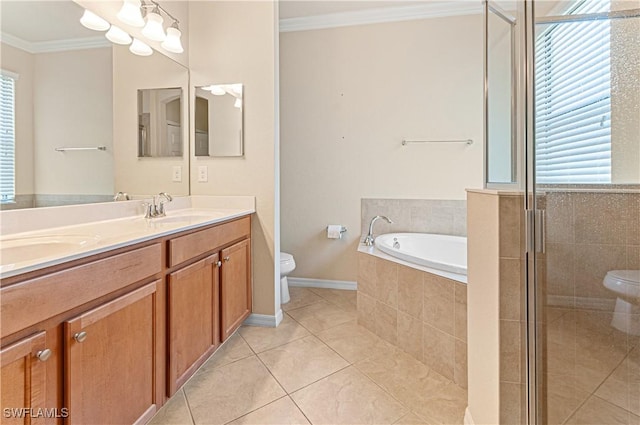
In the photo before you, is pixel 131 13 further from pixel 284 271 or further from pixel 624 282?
pixel 624 282

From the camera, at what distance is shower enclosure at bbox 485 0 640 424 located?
91cm

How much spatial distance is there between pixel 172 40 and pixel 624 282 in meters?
2.54

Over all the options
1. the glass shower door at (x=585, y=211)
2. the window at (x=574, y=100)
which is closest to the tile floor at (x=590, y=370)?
the glass shower door at (x=585, y=211)

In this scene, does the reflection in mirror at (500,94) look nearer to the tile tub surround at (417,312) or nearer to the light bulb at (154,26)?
Result: the tile tub surround at (417,312)

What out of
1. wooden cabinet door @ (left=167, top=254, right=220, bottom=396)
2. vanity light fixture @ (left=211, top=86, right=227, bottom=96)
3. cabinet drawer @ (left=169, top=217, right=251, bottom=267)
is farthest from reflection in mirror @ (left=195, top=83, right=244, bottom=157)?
wooden cabinet door @ (left=167, top=254, right=220, bottom=396)

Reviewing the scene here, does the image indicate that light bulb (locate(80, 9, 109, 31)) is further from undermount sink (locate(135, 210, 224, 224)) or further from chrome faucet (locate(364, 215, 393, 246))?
chrome faucet (locate(364, 215, 393, 246))

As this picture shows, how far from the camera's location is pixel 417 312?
188 cm

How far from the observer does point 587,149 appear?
1.02 metres

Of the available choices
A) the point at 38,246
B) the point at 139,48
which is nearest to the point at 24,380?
the point at 38,246

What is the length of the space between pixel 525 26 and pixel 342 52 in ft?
7.31

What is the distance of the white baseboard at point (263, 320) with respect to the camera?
2.31m

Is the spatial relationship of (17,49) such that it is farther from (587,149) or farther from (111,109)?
(587,149)

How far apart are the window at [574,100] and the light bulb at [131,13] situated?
6.51ft

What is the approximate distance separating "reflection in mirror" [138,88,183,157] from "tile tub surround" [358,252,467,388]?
61.4 inches
